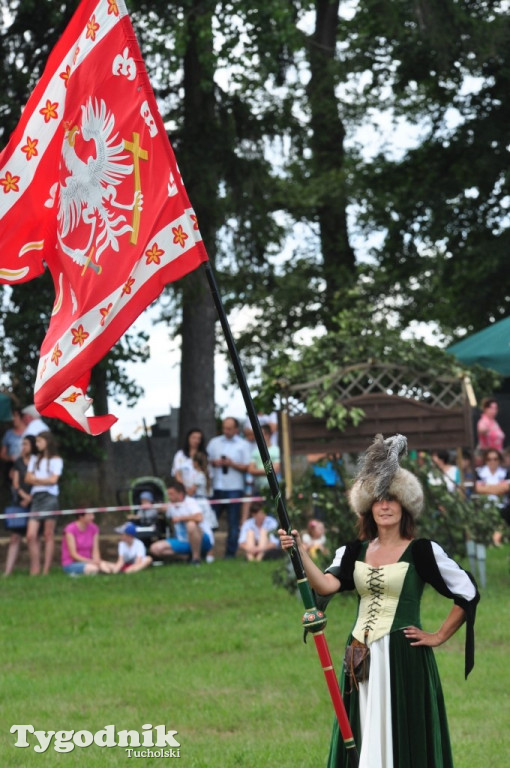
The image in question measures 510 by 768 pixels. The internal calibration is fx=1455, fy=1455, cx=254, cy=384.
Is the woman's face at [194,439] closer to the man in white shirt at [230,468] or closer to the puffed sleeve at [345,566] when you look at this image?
the man in white shirt at [230,468]

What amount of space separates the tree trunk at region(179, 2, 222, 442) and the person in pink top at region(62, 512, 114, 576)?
5.14 meters

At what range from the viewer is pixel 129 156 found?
253 inches

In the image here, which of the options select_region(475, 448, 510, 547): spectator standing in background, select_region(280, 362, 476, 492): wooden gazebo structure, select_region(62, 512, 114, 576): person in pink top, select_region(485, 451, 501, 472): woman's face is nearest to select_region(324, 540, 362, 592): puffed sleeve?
select_region(280, 362, 476, 492): wooden gazebo structure

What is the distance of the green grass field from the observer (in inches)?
330

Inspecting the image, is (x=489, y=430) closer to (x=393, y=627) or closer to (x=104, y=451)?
(x=104, y=451)

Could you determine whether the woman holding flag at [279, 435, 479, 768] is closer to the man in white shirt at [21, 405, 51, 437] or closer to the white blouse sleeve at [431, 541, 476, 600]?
the white blouse sleeve at [431, 541, 476, 600]

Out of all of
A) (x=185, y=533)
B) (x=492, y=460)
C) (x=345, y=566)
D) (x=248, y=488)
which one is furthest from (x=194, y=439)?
(x=345, y=566)

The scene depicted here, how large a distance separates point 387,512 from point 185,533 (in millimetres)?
11546

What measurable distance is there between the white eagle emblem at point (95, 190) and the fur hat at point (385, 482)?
4.90ft

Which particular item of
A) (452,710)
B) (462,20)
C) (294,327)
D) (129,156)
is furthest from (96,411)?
(129,156)

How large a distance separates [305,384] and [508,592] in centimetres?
288

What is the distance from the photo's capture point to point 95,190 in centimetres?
644

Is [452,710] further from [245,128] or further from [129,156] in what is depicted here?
[245,128]

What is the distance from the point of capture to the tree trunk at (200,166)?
19.7m
